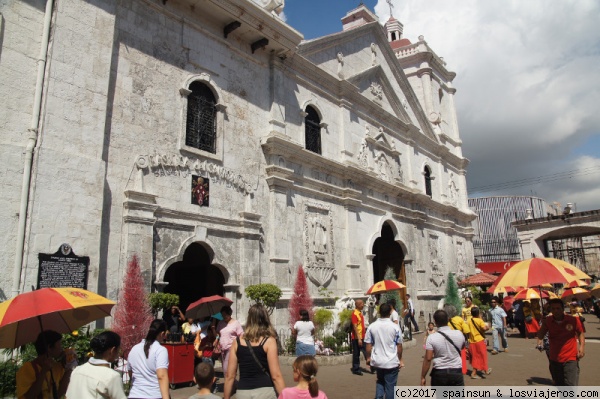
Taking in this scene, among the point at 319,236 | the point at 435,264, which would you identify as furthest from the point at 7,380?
the point at 435,264

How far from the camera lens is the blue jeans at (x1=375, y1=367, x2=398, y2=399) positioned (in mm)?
6004

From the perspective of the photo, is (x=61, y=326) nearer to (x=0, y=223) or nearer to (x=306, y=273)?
(x=0, y=223)

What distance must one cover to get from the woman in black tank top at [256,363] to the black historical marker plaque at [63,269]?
5.79 m

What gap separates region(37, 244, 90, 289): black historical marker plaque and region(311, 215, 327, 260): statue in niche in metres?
7.90

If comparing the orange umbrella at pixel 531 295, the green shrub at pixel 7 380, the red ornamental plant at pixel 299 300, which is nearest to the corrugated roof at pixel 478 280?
the orange umbrella at pixel 531 295

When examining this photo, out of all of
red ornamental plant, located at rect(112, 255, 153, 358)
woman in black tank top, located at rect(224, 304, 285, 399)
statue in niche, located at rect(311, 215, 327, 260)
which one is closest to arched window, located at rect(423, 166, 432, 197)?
statue in niche, located at rect(311, 215, 327, 260)

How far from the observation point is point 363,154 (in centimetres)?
1906

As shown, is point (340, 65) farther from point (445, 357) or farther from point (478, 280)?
point (445, 357)

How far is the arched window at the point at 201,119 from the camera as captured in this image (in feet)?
40.6

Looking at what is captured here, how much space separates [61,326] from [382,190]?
620 inches

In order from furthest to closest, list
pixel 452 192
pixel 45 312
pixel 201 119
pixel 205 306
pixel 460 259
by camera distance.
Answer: pixel 452 192, pixel 460 259, pixel 201 119, pixel 205 306, pixel 45 312

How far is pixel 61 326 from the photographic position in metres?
5.59

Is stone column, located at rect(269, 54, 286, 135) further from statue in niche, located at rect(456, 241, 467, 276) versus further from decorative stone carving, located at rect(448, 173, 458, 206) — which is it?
statue in niche, located at rect(456, 241, 467, 276)

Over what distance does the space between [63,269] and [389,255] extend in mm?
15658
